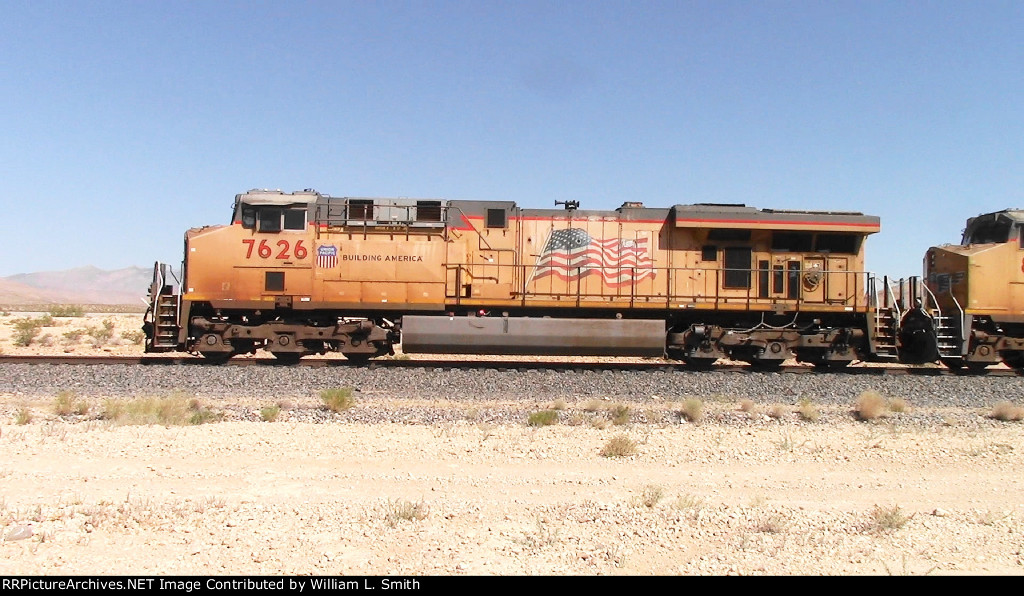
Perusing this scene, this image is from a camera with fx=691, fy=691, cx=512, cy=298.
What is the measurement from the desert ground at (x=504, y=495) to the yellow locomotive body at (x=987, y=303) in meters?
5.54

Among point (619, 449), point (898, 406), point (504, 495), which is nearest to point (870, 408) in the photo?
point (898, 406)

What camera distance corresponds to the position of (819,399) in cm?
1207

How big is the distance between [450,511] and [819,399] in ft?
28.6

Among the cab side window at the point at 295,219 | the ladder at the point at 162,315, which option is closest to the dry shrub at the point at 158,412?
the ladder at the point at 162,315

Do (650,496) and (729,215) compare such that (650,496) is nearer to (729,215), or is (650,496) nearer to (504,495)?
(504,495)

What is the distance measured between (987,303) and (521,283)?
10.2 meters

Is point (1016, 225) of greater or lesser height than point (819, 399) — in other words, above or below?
above

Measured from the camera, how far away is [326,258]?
48.7ft

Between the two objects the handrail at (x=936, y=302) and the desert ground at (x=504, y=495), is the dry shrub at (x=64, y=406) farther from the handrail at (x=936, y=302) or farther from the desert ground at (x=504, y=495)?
the handrail at (x=936, y=302)

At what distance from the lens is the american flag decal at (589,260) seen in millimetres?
15266

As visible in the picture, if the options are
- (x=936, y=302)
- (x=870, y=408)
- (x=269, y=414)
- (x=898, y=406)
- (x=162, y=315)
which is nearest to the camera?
(x=269, y=414)
